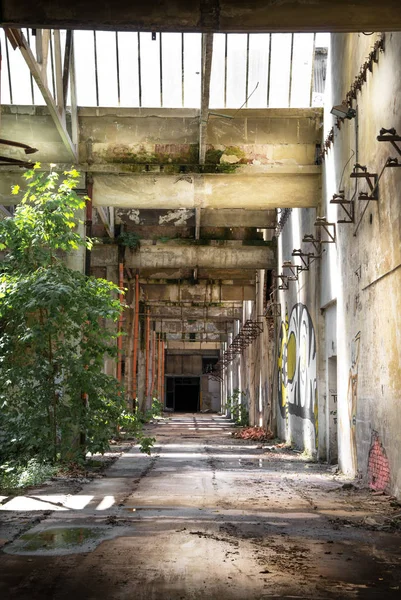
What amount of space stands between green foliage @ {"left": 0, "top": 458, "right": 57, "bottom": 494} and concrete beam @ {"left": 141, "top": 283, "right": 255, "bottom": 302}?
1659 centimetres

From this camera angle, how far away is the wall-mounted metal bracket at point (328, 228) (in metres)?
13.0

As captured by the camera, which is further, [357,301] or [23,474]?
[357,301]

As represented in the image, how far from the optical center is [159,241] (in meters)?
22.9

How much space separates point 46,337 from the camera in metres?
12.2

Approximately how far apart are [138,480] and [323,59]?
9836mm

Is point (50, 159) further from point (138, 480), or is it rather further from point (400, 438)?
point (400, 438)

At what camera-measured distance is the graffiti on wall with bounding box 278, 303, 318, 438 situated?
1612 centimetres

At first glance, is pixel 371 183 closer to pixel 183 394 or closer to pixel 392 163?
pixel 392 163

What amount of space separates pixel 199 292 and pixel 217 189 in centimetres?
1243

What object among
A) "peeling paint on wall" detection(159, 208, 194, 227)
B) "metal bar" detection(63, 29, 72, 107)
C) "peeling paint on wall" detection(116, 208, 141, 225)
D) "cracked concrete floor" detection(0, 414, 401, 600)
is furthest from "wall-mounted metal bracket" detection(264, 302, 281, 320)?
"cracked concrete floor" detection(0, 414, 401, 600)

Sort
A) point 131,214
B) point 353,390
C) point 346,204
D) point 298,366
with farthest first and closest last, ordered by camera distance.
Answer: point 131,214 → point 298,366 → point 346,204 → point 353,390

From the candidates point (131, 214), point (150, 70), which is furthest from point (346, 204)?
point (131, 214)

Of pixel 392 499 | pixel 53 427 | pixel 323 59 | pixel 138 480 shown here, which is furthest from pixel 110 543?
pixel 323 59

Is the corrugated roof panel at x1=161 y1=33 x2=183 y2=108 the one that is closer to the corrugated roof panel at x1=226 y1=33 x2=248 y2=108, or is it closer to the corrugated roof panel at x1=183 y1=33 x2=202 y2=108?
the corrugated roof panel at x1=183 y1=33 x2=202 y2=108
